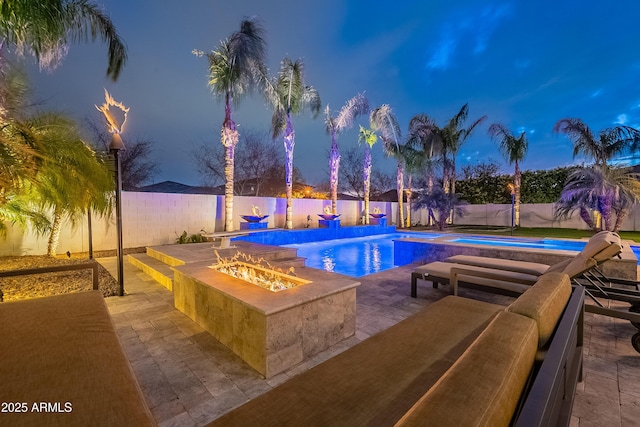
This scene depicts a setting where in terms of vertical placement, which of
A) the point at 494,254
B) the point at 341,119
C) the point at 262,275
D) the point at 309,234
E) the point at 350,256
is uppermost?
the point at 341,119

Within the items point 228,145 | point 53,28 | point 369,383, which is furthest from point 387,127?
point 369,383

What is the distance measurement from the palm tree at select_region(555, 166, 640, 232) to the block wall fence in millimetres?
6138

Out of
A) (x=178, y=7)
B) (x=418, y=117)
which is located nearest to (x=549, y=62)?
(x=418, y=117)

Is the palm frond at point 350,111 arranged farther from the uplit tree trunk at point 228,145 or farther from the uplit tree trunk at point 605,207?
the uplit tree trunk at point 605,207

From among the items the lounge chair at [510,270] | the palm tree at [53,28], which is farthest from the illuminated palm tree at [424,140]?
the palm tree at [53,28]

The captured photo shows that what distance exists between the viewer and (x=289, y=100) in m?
12.8

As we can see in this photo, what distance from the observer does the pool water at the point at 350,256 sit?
8.08 metres

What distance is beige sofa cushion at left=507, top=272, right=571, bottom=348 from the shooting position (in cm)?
134

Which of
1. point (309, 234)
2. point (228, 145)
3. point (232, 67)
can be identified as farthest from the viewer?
point (309, 234)

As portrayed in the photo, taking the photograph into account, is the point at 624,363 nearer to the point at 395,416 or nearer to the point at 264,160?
the point at 395,416

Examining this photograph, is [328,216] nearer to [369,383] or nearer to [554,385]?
[369,383]

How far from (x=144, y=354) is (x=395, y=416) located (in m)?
2.60

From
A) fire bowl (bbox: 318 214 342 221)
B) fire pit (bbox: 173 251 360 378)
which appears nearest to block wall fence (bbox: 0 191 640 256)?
fire bowl (bbox: 318 214 342 221)

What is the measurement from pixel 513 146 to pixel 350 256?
39.4ft
